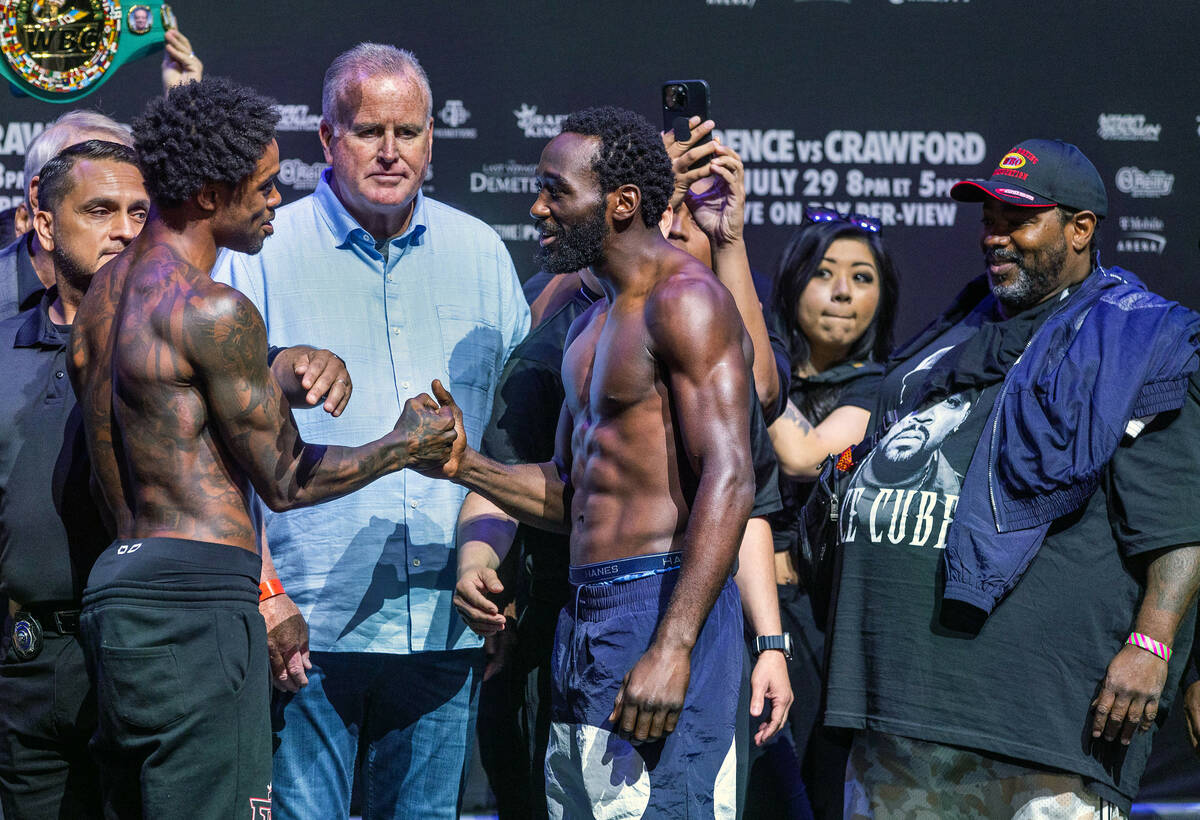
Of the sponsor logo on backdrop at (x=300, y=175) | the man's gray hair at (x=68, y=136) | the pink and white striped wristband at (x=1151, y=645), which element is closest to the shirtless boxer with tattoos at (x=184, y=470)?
the man's gray hair at (x=68, y=136)

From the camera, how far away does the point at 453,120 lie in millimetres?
4309

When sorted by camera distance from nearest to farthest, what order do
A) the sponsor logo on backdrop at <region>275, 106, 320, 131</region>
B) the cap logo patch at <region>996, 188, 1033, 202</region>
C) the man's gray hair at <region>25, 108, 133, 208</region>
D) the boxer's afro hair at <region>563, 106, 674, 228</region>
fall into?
the boxer's afro hair at <region>563, 106, 674, 228</region> → the cap logo patch at <region>996, 188, 1033, 202</region> → the man's gray hair at <region>25, 108, 133, 208</region> → the sponsor logo on backdrop at <region>275, 106, 320, 131</region>

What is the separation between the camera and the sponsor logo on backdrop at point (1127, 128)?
4363mm

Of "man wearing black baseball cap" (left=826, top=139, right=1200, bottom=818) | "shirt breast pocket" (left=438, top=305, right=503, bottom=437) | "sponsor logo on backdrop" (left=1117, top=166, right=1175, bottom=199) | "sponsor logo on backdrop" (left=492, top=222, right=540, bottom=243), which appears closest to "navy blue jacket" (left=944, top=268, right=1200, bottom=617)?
"man wearing black baseball cap" (left=826, top=139, right=1200, bottom=818)

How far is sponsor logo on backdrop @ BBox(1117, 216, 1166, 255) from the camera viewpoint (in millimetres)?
4387

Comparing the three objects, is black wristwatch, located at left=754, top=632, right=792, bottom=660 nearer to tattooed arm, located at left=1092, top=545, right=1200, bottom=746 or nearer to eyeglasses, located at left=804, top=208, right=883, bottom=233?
tattooed arm, located at left=1092, top=545, right=1200, bottom=746

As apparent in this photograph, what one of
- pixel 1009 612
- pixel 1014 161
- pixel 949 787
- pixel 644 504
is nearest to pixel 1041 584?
pixel 1009 612

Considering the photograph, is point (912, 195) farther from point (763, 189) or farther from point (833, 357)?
point (833, 357)

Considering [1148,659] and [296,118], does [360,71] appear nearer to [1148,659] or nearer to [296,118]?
[296,118]

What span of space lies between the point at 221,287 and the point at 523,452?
3.06 ft

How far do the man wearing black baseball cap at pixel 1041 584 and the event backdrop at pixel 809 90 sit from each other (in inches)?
70.1

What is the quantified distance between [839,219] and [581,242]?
161 centimetres

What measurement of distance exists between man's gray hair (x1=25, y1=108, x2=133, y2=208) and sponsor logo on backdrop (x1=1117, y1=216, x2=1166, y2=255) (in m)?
3.33

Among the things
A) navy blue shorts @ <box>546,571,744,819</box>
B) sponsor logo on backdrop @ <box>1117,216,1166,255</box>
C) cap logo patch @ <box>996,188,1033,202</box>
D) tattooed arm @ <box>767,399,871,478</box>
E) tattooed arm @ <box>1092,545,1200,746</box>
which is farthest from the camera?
sponsor logo on backdrop @ <box>1117,216,1166,255</box>
